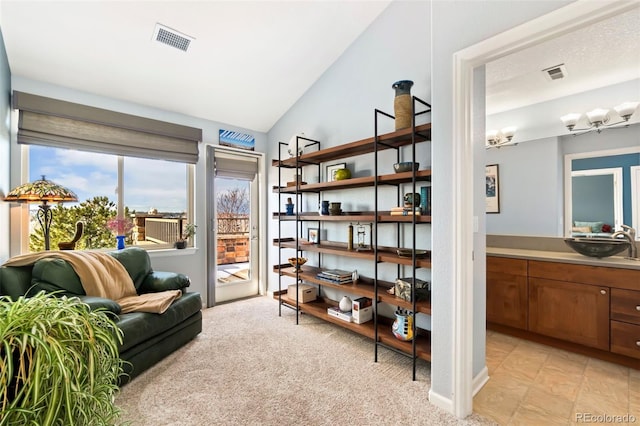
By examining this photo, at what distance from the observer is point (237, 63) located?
3.15 m

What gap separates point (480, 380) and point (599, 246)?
1.62 metres

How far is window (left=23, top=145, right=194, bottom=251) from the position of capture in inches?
116

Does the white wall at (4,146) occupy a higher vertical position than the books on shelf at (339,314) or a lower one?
higher

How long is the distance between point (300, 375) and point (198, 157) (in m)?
2.94

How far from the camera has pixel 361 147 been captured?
283 cm

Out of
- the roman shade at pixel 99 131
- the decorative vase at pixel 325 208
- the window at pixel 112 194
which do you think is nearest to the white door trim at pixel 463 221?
the decorative vase at pixel 325 208

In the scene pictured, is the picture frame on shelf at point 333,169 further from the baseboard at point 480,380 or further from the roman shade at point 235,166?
the baseboard at point 480,380

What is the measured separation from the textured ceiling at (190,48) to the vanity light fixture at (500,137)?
1.91 meters

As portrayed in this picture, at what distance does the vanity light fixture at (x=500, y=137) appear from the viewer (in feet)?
10.9

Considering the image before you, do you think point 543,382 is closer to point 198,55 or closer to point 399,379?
point 399,379

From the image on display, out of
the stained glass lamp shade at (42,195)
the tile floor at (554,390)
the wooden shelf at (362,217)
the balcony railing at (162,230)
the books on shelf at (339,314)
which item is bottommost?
the tile floor at (554,390)

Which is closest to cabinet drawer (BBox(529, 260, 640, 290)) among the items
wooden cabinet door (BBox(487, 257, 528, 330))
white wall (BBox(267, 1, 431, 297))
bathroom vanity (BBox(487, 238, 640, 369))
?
bathroom vanity (BBox(487, 238, 640, 369))

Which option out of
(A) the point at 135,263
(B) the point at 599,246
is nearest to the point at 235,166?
(A) the point at 135,263

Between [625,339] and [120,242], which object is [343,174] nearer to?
[120,242]
